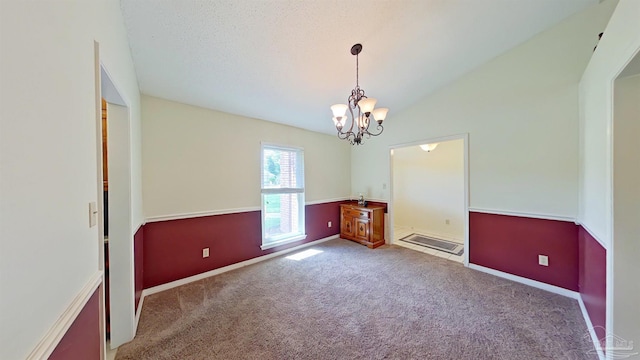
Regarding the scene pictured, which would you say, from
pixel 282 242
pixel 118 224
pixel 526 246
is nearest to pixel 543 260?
pixel 526 246

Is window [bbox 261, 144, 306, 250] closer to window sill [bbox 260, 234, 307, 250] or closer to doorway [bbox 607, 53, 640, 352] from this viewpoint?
window sill [bbox 260, 234, 307, 250]

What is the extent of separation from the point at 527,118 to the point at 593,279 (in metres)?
1.84

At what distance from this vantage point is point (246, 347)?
68.7 inches

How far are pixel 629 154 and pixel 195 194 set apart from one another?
3993 mm

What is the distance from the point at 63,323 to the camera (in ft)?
2.61

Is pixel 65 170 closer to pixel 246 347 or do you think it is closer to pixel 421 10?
pixel 246 347

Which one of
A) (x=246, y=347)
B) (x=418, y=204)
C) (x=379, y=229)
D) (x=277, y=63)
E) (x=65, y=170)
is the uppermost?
(x=277, y=63)

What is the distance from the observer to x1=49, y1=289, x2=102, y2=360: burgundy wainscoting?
83 centimetres

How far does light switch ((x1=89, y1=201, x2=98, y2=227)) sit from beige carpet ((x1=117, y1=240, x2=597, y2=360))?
4.15 ft

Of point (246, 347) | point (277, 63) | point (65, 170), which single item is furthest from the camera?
point (277, 63)

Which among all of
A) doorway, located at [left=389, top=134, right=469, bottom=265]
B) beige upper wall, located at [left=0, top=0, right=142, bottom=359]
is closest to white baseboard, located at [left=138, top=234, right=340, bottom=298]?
beige upper wall, located at [left=0, top=0, right=142, bottom=359]

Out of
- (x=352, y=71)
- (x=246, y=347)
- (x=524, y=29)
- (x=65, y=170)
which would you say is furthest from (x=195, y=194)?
(x=524, y=29)

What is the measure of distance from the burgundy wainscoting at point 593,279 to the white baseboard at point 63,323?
10.1 feet

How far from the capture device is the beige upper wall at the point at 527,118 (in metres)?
2.41
